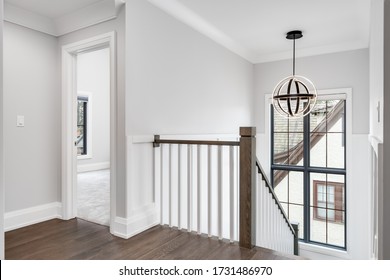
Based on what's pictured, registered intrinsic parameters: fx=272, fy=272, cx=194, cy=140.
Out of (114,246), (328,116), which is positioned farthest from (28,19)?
(328,116)

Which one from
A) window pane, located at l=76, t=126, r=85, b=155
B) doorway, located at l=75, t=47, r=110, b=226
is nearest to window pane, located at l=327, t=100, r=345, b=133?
doorway, located at l=75, t=47, r=110, b=226

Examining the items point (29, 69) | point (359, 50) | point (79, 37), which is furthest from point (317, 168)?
point (29, 69)

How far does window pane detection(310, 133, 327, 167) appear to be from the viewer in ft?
15.8

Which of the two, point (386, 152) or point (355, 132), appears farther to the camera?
point (355, 132)

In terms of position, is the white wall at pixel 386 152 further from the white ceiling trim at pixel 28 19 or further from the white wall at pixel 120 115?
the white ceiling trim at pixel 28 19

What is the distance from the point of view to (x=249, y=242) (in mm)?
2199

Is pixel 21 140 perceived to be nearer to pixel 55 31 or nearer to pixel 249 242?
pixel 55 31

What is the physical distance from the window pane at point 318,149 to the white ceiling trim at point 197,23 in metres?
1.97

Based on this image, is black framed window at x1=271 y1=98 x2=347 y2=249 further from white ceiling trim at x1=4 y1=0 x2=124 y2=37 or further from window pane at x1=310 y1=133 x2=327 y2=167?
white ceiling trim at x1=4 y1=0 x2=124 y2=37

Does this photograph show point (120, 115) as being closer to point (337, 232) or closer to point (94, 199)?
point (94, 199)

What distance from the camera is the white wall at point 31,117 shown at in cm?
267

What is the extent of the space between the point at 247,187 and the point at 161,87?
4.58 feet

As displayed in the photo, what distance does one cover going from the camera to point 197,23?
346cm
